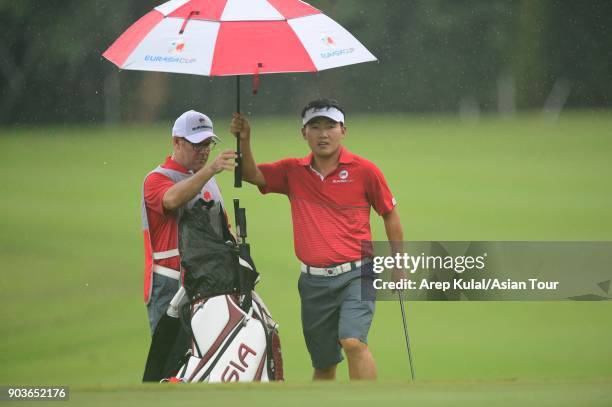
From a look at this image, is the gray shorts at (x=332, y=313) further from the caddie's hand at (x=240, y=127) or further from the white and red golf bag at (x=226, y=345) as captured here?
the caddie's hand at (x=240, y=127)

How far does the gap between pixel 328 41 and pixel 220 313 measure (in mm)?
1472

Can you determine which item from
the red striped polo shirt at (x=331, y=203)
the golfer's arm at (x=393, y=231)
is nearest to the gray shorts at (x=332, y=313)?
the red striped polo shirt at (x=331, y=203)

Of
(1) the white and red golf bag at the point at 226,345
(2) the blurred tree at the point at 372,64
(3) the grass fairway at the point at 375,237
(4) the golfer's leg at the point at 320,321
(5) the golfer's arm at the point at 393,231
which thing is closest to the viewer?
(3) the grass fairway at the point at 375,237

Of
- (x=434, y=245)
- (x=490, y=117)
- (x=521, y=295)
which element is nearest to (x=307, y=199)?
(x=521, y=295)

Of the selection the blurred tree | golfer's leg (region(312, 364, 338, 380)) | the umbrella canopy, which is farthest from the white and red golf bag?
the blurred tree

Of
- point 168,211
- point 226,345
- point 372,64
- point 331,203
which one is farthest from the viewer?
point 372,64

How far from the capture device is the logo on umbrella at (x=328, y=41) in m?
6.08

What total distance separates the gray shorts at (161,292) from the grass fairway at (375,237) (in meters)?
0.63

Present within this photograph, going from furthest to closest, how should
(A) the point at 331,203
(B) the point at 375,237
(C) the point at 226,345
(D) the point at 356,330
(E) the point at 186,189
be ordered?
(B) the point at 375,237 < (A) the point at 331,203 < (D) the point at 356,330 < (E) the point at 186,189 < (C) the point at 226,345

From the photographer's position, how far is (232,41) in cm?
594

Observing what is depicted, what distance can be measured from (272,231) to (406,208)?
148 inches

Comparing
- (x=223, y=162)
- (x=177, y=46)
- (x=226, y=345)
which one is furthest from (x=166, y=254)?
(x=177, y=46)

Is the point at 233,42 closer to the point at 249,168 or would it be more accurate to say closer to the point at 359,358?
the point at 249,168

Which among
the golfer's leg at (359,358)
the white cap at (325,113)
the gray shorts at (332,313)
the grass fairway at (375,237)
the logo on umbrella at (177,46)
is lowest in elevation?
the grass fairway at (375,237)
